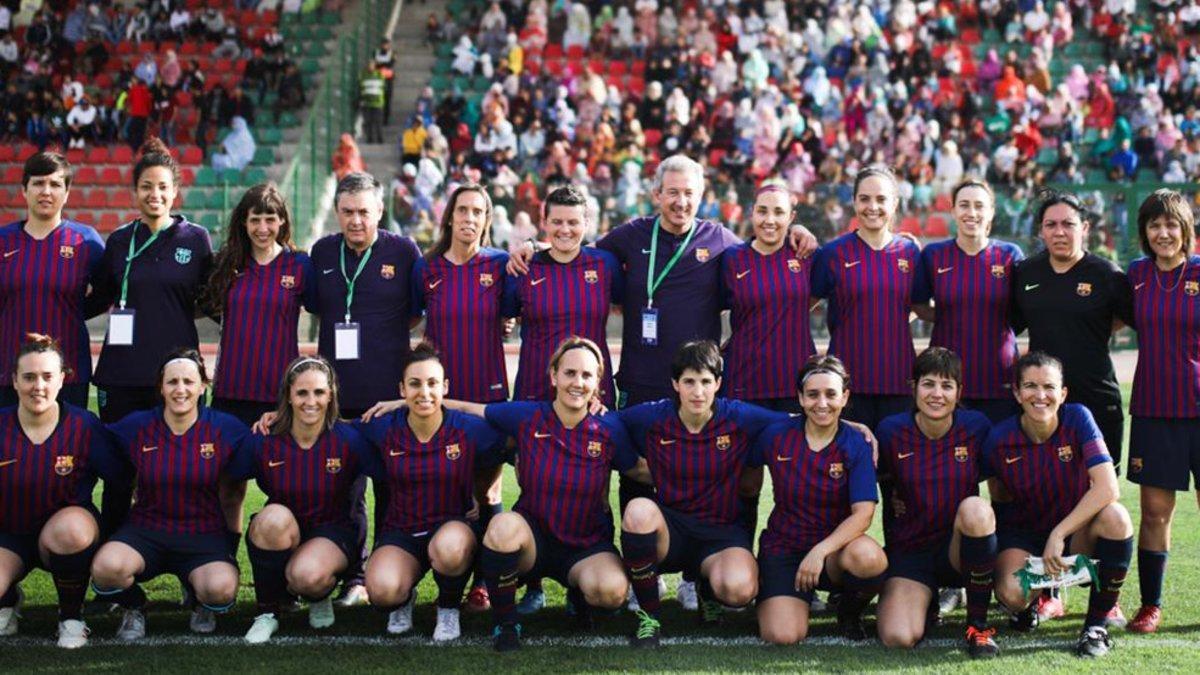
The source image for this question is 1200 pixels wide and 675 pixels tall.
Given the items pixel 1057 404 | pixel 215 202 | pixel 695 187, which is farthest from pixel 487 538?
pixel 215 202

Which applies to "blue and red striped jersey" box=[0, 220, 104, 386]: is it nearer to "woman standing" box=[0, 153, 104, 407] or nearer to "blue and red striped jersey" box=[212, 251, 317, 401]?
"woman standing" box=[0, 153, 104, 407]

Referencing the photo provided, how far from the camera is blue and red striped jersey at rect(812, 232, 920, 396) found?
5492 millimetres

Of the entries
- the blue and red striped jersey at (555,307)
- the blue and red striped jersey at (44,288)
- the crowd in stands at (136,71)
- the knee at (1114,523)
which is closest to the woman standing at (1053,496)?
the knee at (1114,523)

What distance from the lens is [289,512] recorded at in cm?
508

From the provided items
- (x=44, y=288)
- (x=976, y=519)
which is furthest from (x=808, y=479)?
(x=44, y=288)

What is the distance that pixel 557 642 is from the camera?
193 inches

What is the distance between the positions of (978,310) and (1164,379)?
0.74m

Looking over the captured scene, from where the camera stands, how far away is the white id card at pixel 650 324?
5586mm

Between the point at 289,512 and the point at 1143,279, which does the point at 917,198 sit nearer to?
the point at 1143,279

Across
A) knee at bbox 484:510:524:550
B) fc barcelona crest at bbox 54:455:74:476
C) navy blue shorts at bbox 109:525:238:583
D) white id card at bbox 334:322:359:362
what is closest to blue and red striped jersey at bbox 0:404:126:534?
fc barcelona crest at bbox 54:455:74:476

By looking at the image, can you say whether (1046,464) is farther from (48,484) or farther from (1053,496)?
(48,484)

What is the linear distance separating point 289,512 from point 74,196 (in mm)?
12795

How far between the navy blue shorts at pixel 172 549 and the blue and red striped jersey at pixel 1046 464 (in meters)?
2.90

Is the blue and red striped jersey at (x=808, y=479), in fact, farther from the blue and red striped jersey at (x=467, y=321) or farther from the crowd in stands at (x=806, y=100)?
the crowd in stands at (x=806, y=100)
